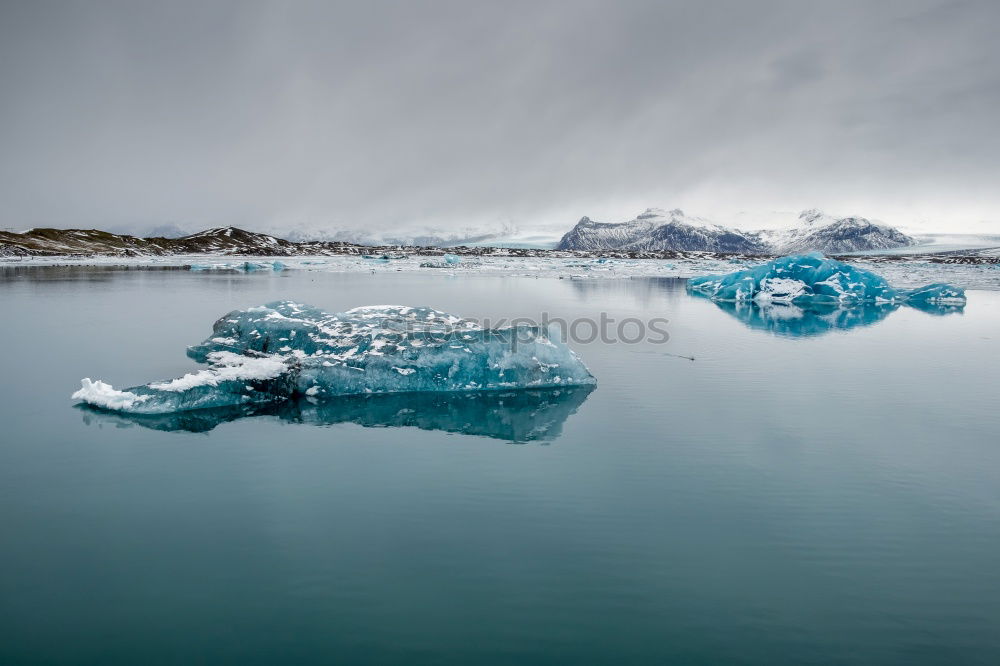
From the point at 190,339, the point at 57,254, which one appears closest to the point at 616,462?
the point at 190,339

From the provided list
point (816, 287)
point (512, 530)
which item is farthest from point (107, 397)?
point (816, 287)

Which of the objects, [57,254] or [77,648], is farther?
[57,254]

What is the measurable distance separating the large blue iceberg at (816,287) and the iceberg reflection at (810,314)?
0.44 meters

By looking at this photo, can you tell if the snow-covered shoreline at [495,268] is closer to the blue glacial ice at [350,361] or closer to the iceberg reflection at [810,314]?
the iceberg reflection at [810,314]

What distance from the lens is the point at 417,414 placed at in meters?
7.11

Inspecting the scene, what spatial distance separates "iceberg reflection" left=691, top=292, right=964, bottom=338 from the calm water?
7790mm

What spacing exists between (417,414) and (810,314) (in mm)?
18050

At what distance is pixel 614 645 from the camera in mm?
2979

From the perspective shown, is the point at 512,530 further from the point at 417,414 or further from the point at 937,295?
the point at 937,295

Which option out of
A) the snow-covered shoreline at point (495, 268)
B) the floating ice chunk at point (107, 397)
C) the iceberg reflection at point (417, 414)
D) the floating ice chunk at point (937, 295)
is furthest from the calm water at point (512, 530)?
the snow-covered shoreline at point (495, 268)

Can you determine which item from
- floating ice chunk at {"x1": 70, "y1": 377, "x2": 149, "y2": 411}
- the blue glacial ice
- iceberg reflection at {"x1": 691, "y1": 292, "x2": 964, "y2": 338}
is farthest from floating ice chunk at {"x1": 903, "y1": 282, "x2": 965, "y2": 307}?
floating ice chunk at {"x1": 70, "y1": 377, "x2": 149, "y2": 411}

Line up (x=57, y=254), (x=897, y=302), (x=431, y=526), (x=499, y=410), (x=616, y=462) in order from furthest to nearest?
1. (x=57, y=254)
2. (x=897, y=302)
3. (x=499, y=410)
4. (x=616, y=462)
5. (x=431, y=526)

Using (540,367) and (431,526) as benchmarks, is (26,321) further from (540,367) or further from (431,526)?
(431,526)

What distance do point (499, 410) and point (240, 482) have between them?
10.9 ft
